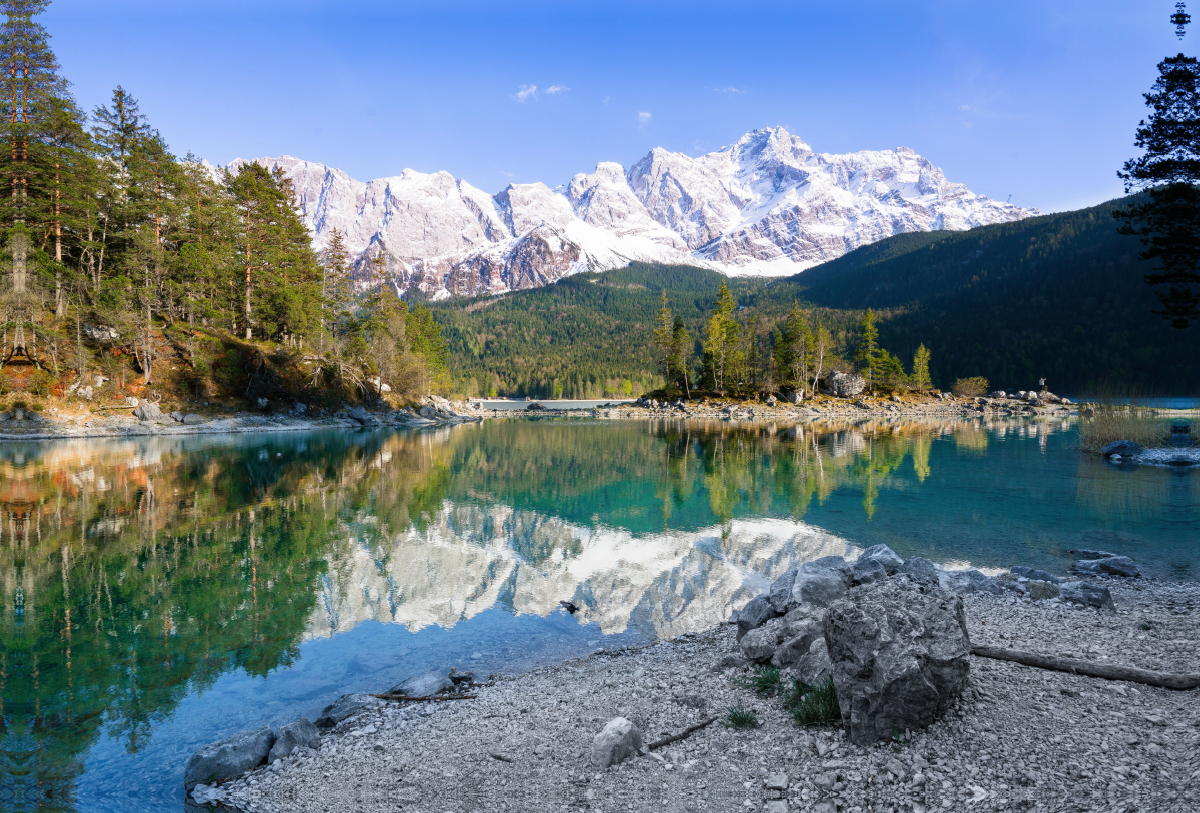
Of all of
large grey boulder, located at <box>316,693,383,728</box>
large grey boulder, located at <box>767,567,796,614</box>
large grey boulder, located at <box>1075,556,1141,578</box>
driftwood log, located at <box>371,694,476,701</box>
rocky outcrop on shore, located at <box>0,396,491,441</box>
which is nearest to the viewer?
large grey boulder, located at <box>316,693,383,728</box>

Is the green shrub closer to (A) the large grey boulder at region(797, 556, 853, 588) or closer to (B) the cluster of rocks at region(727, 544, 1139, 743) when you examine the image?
(A) the large grey boulder at region(797, 556, 853, 588)

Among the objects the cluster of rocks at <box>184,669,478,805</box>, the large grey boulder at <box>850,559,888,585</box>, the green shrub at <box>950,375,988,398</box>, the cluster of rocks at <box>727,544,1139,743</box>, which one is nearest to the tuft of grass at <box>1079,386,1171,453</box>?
the large grey boulder at <box>850,559,888,585</box>

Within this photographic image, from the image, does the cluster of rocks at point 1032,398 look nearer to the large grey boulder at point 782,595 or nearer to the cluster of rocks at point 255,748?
the large grey boulder at point 782,595

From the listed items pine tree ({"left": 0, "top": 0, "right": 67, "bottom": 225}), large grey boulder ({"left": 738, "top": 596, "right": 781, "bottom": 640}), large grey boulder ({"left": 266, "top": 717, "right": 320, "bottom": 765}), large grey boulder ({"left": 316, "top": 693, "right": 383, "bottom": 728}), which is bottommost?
large grey boulder ({"left": 316, "top": 693, "right": 383, "bottom": 728})

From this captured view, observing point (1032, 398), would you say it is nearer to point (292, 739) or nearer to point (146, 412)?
point (292, 739)

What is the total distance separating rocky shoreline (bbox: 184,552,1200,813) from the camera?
175 inches

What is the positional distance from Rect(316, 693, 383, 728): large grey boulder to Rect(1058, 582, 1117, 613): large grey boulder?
11.9 m

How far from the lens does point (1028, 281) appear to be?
15175cm

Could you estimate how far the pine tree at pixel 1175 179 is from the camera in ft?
53.9

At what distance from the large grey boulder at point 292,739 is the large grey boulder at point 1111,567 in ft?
51.5

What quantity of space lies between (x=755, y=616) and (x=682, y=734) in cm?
379

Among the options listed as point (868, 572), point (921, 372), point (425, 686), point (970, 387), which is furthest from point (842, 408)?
point (425, 686)

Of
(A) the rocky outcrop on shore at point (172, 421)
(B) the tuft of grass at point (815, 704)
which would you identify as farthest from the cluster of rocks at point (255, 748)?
(A) the rocky outcrop on shore at point (172, 421)

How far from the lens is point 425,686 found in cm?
831
